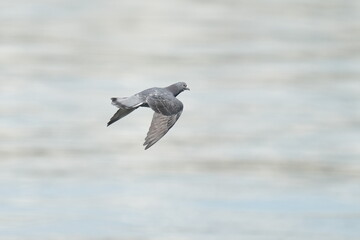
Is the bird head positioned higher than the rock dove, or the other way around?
the bird head

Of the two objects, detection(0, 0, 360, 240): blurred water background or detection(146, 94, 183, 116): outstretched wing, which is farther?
detection(0, 0, 360, 240): blurred water background

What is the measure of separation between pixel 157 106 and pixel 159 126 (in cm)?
30

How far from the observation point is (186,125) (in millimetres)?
23438

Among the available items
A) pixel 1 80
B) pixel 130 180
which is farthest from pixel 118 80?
pixel 130 180

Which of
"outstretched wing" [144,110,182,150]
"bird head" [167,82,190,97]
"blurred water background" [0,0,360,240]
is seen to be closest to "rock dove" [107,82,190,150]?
"outstretched wing" [144,110,182,150]

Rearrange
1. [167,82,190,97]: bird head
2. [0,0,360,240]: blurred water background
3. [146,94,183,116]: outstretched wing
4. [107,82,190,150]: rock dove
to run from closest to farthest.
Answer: [107,82,190,150]: rock dove, [146,94,183,116]: outstretched wing, [167,82,190,97]: bird head, [0,0,360,240]: blurred water background

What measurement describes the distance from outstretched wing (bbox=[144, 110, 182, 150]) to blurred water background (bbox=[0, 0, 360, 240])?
22.0 feet

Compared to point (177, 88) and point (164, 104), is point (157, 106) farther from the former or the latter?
point (177, 88)

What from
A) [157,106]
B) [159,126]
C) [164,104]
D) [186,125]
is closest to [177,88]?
[164,104]

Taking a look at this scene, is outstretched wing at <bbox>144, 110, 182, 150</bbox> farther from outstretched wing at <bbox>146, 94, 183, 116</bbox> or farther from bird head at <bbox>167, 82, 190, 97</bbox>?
bird head at <bbox>167, 82, 190, 97</bbox>

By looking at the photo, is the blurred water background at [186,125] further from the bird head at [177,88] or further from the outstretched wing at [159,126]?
the outstretched wing at [159,126]

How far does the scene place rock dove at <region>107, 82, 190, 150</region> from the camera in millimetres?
9209

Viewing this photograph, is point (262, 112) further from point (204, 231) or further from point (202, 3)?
point (202, 3)

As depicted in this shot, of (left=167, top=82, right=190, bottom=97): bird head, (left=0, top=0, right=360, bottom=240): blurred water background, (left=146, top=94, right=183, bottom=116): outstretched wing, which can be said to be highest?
(left=0, top=0, right=360, bottom=240): blurred water background
